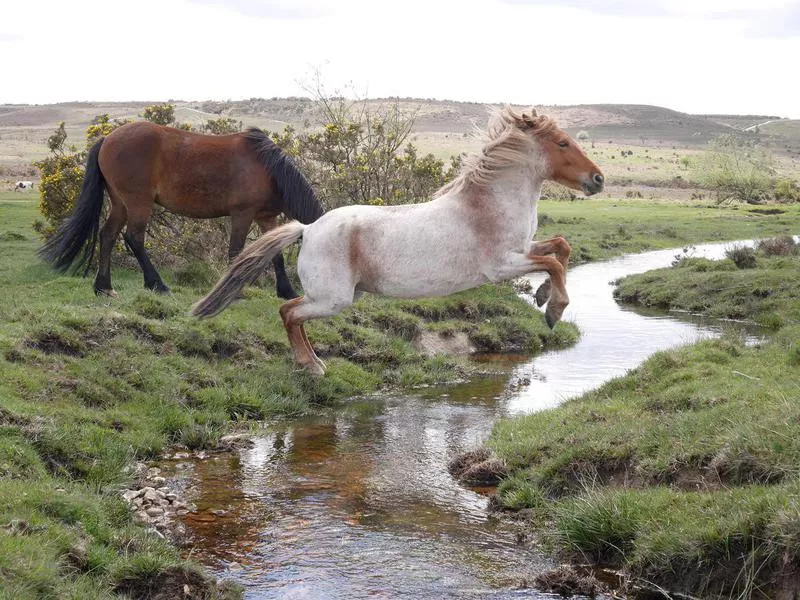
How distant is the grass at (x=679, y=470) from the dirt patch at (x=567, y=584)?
0.35 m

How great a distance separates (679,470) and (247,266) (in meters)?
6.05

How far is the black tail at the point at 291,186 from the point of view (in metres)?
13.3

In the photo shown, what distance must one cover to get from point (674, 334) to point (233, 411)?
10149mm

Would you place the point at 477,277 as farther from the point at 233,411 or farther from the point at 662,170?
the point at 662,170

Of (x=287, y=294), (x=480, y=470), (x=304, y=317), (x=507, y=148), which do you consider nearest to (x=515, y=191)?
(x=507, y=148)

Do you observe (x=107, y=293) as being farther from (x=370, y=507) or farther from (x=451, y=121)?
(x=451, y=121)

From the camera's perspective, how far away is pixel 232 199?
1355 centimetres

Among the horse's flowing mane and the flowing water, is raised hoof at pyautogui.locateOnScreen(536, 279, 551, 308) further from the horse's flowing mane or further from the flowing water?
the flowing water

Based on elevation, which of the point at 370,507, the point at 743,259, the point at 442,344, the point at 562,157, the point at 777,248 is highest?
the point at 562,157

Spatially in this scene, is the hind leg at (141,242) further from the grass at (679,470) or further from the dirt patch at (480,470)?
the dirt patch at (480,470)

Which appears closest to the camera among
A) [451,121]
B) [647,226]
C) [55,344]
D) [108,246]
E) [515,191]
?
[515,191]

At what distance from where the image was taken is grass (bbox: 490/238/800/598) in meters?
5.84

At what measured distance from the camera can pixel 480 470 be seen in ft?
28.4

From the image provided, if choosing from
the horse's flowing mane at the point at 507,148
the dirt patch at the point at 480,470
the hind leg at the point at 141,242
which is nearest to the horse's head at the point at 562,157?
the horse's flowing mane at the point at 507,148
